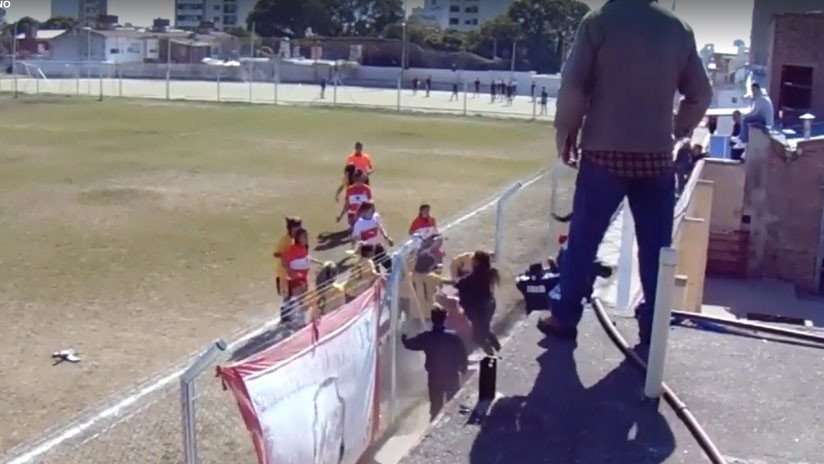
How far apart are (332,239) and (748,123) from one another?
10.3m

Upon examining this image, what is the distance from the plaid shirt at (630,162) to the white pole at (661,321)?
598 mm

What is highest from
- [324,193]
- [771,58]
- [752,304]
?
[771,58]

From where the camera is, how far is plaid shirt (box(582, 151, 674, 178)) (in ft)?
14.0

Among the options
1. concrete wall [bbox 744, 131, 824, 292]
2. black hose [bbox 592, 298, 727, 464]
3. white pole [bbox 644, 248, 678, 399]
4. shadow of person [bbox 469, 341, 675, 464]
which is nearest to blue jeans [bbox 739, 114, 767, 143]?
concrete wall [bbox 744, 131, 824, 292]

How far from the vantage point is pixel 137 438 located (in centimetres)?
683

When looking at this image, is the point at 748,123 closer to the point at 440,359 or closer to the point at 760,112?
the point at 760,112

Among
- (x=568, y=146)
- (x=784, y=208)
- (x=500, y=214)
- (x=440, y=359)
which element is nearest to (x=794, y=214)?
(x=784, y=208)

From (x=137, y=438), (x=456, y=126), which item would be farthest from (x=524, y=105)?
(x=137, y=438)

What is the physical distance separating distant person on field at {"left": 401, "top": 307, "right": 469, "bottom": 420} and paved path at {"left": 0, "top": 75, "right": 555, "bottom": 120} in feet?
132

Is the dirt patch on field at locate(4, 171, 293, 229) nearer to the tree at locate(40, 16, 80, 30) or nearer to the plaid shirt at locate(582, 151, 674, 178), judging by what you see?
the plaid shirt at locate(582, 151, 674, 178)

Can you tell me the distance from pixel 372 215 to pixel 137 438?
7175 millimetres

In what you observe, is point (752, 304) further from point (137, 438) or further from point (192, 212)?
point (137, 438)

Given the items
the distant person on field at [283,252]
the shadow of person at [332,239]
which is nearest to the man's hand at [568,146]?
the distant person on field at [283,252]

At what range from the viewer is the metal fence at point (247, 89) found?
2078 inches
